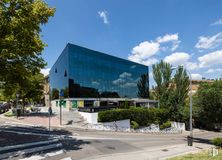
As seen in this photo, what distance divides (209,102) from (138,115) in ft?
42.4

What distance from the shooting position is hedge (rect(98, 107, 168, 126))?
34.1 meters

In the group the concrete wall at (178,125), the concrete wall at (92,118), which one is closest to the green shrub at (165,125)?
the concrete wall at (178,125)

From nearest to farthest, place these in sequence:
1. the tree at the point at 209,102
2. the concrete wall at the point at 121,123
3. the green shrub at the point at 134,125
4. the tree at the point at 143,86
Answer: the tree at the point at 209,102 → the concrete wall at the point at 121,123 → the green shrub at the point at 134,125 → the tree at the point at 143,86

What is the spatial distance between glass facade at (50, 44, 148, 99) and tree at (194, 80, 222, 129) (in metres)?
23.8

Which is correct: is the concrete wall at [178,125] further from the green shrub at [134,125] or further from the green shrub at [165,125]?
the green shrub at [134,125]

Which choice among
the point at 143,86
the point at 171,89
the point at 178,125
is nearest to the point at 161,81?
the point at 171,89

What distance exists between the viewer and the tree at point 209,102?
93.1ft

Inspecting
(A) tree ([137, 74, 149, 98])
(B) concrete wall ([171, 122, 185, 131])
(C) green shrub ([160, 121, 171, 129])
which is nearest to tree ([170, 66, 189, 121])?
(B) concrete wall ([171, 122, 185, 131])

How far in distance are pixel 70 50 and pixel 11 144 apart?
2985 cm

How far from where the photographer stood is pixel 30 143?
60.7ft

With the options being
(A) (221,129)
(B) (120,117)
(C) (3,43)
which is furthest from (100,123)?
(A) (221,129)

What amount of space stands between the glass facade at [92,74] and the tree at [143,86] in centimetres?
421

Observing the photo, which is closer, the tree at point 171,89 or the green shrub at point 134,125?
the green shrub at point 134,125

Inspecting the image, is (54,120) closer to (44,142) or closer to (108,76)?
(44,142)
